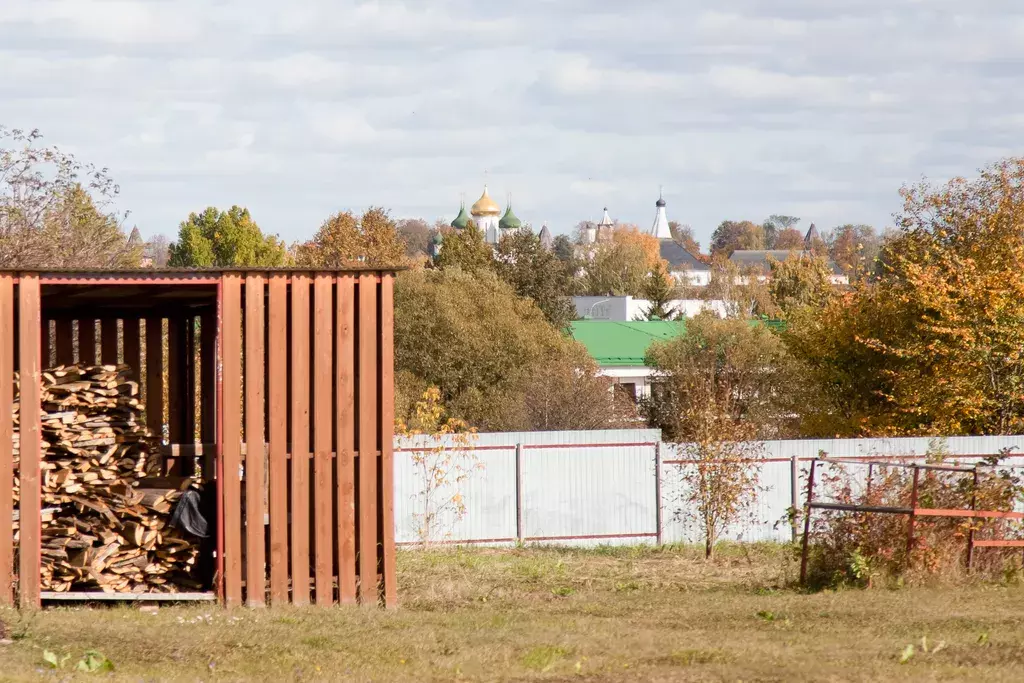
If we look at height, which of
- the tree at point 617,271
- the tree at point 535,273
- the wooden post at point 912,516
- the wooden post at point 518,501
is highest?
the tree at point 617,271

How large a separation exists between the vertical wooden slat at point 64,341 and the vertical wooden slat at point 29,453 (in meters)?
3.49

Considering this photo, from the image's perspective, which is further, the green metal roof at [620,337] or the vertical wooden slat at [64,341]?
the green metal roof at [620,337]

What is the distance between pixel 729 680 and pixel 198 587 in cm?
576

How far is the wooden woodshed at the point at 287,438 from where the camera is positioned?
1112 cm

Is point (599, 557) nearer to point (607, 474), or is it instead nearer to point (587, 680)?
point (607, 474)

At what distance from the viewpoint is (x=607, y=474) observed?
20.3 m

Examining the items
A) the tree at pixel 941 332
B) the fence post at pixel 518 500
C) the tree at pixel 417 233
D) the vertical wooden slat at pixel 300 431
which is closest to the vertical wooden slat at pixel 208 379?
the vertical wooden slat at pixel 300 431

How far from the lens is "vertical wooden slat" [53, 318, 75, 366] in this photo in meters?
14.6

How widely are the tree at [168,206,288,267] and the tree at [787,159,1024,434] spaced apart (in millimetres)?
40458

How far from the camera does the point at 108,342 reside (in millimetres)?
14414

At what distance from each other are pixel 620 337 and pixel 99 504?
4493 centimetres

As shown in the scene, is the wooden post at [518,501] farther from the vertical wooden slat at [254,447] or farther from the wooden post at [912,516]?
the vertical wooden slat at [254,447]

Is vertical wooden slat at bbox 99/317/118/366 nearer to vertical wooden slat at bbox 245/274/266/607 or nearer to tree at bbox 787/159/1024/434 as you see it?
vertical wooden slat at bbox 245/274/266/607

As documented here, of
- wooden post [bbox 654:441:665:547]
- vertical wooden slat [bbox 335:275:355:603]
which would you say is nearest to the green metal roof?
wooden post [bbox 654:441:665:547]
